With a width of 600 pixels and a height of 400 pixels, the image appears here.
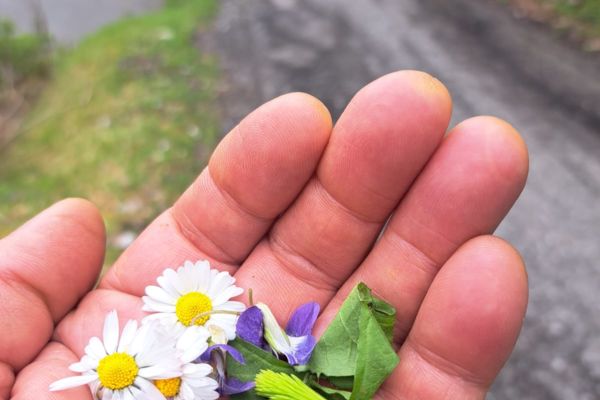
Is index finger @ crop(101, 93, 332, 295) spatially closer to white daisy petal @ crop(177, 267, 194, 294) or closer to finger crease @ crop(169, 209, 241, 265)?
finger crease @ crop(169, 209, 241, 265)

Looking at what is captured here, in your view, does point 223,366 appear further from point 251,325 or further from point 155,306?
point 155,306

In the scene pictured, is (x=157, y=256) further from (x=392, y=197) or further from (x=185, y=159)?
(x=185, y=159)

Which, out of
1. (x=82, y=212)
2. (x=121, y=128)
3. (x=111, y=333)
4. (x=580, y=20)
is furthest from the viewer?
(x=580, y=20)

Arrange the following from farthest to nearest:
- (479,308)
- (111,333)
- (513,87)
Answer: (513,87) < (111,333) < (479,308)

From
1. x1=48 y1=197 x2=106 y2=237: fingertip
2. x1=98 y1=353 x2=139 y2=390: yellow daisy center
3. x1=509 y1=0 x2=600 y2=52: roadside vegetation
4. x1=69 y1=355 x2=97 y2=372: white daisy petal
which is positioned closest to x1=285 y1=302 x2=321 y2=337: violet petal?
x1=98 y1=353 x2=139 y2=390: yellow daisy center

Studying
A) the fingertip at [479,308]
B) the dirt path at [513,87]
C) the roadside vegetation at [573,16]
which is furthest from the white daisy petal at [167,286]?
the roadside vegetation at [573,16]

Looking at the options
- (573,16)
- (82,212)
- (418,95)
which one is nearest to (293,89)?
(573,16)
